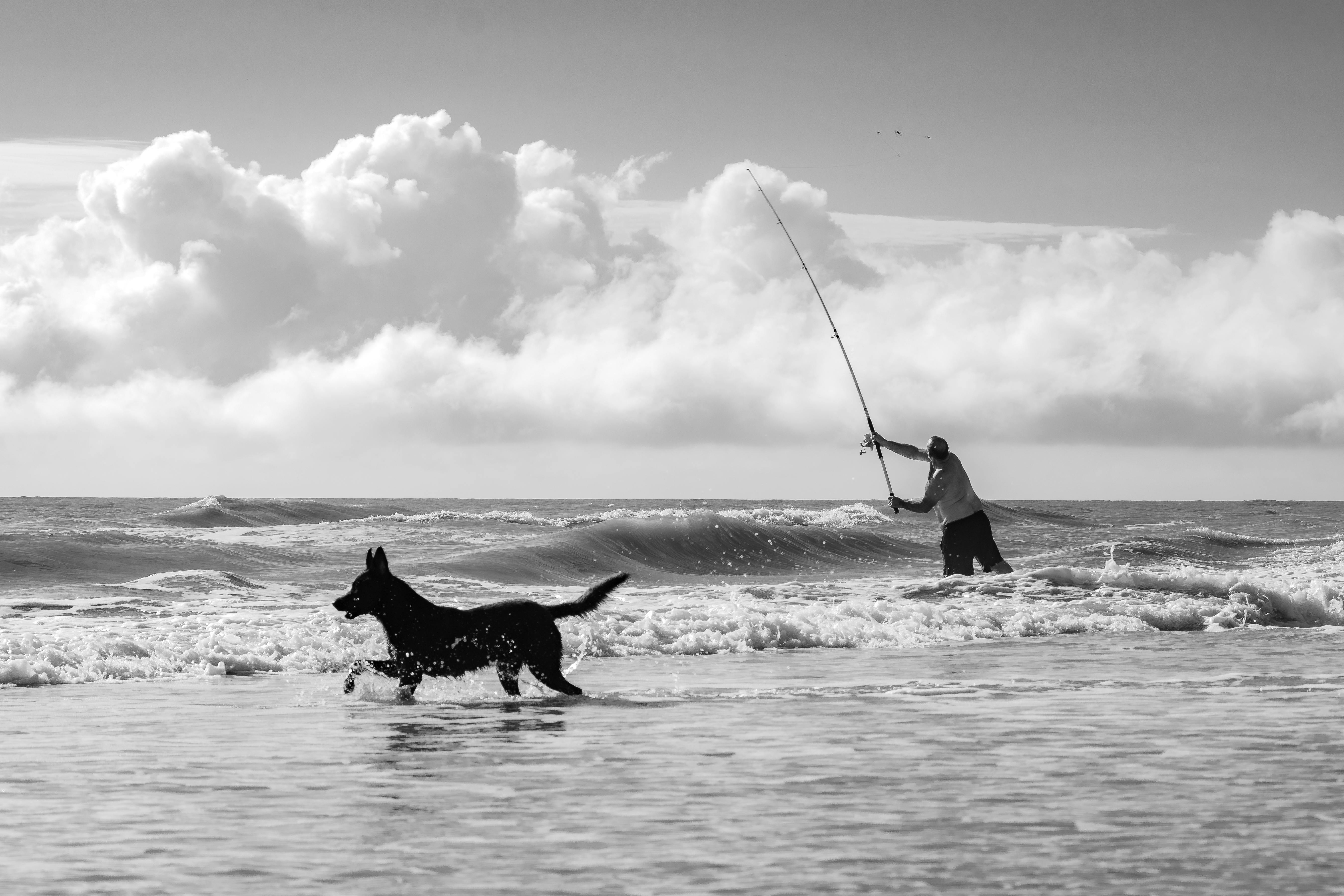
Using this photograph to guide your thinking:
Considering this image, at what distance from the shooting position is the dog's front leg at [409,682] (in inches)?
345

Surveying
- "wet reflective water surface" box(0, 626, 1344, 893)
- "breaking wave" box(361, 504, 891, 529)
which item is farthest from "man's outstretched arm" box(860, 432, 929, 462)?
"breaking wave" box(361, 504, 891, 529)

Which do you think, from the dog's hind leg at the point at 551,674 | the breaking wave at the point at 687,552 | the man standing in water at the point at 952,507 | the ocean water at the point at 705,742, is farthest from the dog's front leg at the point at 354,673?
the breaking wave at the point at 687,552

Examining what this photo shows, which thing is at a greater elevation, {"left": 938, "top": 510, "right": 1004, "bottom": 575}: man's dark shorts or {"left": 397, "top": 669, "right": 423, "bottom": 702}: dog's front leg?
{"left": 938, "top": 510, "right": 1004, "bottom": 575}: man's dark shorts

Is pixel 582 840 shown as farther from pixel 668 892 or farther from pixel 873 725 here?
pixel 873 725

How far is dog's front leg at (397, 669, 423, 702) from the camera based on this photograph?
8.77m

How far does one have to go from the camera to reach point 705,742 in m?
7.00

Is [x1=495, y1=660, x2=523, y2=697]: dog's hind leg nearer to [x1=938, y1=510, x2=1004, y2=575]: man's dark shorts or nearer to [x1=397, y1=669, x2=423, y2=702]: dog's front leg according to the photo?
[x1=397, y1=669, x2=423, y2=702]: dog's front leg

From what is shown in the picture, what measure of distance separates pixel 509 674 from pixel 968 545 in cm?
750

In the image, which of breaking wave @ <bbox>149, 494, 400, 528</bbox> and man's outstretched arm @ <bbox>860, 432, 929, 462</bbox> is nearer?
man's outstretched arm @ <bbox>860, 432, 929, 462</bbox>

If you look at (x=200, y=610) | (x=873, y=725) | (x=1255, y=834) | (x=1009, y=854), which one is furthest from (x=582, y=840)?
(x=200, y=610)

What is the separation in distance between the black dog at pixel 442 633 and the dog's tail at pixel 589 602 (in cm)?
2

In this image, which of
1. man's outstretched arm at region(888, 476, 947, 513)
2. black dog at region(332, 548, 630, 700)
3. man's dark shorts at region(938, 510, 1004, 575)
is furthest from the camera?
man's dark shorts at region(938, 510, 1004, 575)

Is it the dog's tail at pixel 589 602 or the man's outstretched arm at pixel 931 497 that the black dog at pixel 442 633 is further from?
the man's outstretched arm at pixel 931 497

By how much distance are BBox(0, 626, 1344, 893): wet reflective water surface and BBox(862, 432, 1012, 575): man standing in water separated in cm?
463
